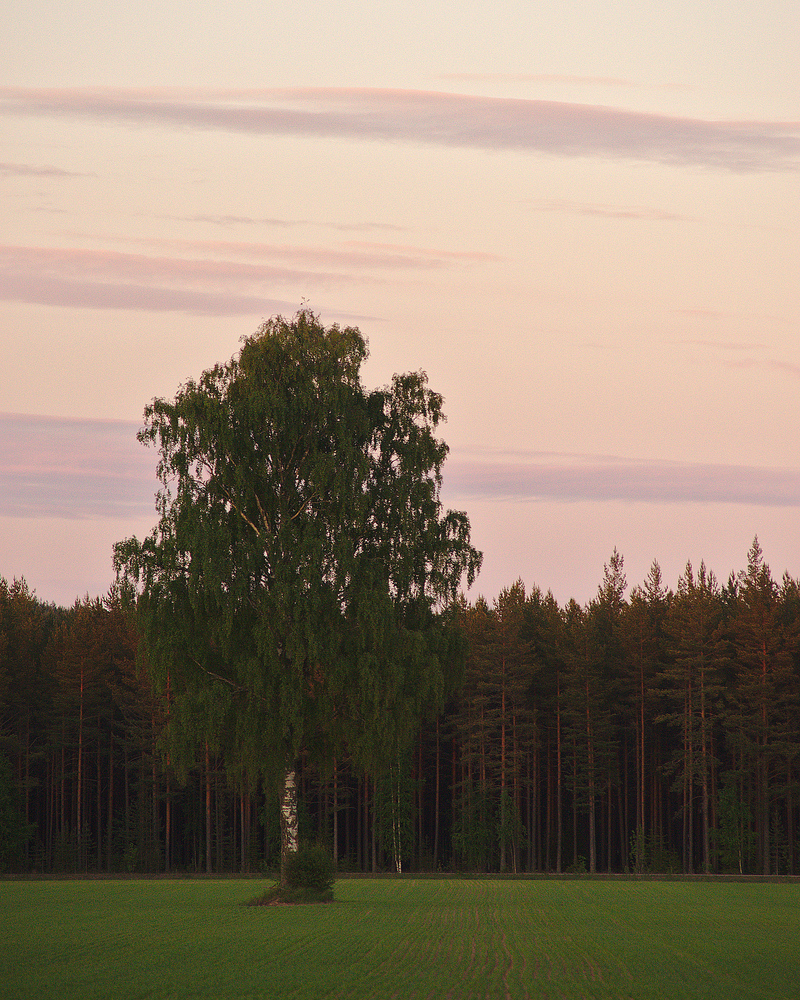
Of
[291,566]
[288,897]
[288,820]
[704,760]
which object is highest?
[291,566]

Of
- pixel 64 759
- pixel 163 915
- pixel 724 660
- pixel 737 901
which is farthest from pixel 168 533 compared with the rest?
pixel 64 759

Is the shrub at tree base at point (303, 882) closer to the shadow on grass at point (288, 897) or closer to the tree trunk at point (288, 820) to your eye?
the shadow on grass at point (288, 897)

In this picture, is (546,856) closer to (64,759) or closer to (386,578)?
(64,759)

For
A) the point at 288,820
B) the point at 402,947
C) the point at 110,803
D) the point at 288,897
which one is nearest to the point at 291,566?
the point at 288,820

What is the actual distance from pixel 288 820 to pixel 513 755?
35854 mm

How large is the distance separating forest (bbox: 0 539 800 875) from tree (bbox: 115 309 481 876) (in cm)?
2794

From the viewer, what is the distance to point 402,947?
24.5 m

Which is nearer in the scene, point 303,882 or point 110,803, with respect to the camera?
point 303,882

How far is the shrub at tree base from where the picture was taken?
36438mm

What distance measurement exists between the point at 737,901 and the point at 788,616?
3944 cm

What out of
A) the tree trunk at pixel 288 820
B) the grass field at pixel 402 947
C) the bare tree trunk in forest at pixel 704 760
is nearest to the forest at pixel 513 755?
the bare tree trunk in forest at pixel 704 760

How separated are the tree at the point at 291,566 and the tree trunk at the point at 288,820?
0.20ft

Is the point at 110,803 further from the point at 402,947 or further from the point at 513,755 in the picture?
the point at 402,947

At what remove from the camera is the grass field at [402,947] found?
61.4 ft
